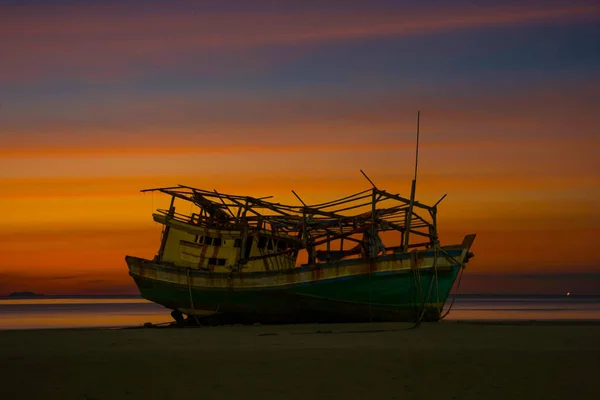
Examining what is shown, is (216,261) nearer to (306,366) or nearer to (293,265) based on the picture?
(293,265)

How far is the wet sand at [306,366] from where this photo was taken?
55.3ft

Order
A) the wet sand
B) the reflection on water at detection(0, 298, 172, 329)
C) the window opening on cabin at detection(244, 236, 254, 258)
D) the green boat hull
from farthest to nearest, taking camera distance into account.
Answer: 1. the reflection on water at detection(0, 298, 172, 329)
2. the window opening on cabin at detection(244, 236, 254, 258)
3. the green boat hull
4. the wet sand

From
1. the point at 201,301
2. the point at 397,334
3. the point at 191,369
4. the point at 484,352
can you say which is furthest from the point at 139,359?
the point at 201,301

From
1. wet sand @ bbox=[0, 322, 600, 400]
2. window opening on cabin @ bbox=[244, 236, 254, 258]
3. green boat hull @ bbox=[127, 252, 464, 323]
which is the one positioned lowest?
wet sand @ bbox=[0, 322, 600, 400]

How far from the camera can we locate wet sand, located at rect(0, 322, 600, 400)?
1684 cm

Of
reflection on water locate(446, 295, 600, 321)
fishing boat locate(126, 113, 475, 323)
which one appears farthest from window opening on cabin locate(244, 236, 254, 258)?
reflection on water locate(446, 295, 600, 321)

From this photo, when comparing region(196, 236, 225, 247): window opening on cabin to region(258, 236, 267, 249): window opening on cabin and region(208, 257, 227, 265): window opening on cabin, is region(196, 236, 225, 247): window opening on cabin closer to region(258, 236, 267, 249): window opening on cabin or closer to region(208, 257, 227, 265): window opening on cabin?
region(208, 257, 227, 265): window opening on cabin

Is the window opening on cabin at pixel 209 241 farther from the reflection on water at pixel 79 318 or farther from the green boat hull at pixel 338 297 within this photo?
the reflection on water at pixel 79 318

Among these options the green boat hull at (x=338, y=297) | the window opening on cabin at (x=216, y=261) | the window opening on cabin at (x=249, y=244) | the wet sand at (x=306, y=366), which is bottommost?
the wet sand at (x=306, y=366)

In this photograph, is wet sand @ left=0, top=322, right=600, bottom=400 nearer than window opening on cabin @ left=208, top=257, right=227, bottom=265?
Yes

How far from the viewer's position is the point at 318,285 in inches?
1502

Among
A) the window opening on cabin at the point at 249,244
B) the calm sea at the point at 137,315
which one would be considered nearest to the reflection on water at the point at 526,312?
the calm sea at the point at 137,315

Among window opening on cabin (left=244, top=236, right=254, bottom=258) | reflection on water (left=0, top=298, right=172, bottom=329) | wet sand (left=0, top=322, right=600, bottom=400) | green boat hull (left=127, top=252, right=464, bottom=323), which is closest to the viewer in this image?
wet sand (left=0, top=322, right=600, bottom=400)

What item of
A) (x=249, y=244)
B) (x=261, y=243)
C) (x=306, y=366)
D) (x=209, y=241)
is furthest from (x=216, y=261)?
(x=306, y=366)
